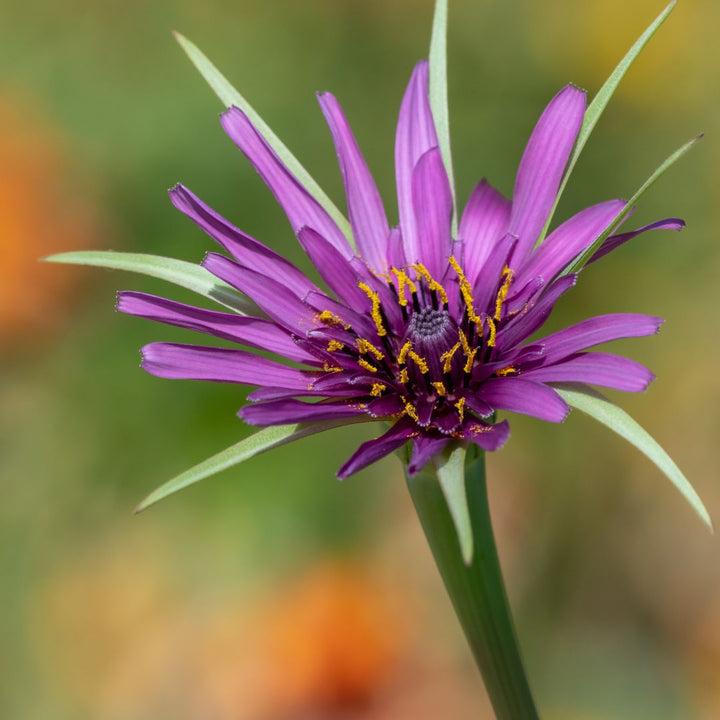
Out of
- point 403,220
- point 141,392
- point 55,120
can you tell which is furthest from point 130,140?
point 403,220

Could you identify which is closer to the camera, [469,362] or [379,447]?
[379,447]

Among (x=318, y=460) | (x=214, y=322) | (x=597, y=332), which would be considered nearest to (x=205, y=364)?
(x=214, y=322)

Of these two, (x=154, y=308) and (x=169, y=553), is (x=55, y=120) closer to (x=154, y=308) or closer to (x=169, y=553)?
(x=169, y=553)

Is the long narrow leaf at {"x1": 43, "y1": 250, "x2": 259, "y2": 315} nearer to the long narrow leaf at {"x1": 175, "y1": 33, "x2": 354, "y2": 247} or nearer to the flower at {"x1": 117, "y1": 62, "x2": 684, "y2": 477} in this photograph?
the flower at {"x1": 117, "y1": 62, "x2": 684, "y2": 477}

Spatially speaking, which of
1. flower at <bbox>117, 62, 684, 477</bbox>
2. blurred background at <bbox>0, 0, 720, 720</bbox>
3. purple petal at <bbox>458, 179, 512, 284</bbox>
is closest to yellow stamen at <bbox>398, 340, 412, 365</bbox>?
flower at <bbox>117, 62, 684, 477</bbox>

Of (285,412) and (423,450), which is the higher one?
(285,412)

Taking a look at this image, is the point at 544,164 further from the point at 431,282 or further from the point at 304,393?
the point at 304,393
